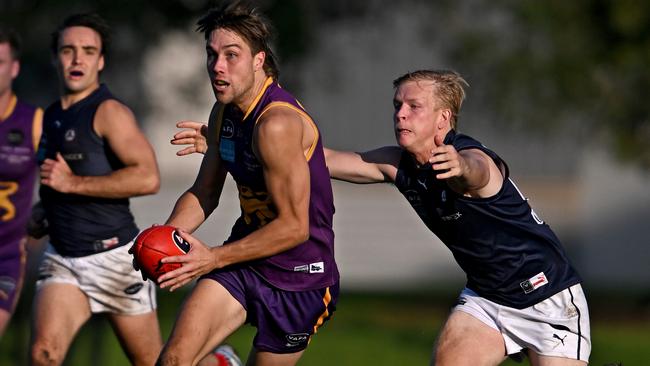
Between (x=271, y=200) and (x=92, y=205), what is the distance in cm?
188

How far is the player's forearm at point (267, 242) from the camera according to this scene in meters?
6.24

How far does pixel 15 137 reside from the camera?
8.62 m

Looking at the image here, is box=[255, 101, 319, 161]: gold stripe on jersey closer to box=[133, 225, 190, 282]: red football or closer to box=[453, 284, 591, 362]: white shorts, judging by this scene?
box=[133, 225, 190, 282]: red football

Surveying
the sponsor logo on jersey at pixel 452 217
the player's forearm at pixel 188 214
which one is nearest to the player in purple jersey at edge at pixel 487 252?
the sponsor logo on jersey at pixel 452 217

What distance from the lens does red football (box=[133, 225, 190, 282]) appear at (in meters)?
6.05

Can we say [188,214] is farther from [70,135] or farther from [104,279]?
[70,135]

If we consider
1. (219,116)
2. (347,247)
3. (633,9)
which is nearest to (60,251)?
(219,116)

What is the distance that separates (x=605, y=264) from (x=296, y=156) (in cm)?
2444

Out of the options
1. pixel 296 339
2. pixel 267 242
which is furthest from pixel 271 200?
pixel 296 339

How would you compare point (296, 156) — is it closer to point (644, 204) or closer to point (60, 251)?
point (60, 251)

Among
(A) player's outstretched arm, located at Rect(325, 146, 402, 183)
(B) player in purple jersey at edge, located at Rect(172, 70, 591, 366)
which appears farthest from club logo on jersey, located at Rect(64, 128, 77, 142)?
(A) player's outstretched arm, located at Rect(325, 146, 402, 183)

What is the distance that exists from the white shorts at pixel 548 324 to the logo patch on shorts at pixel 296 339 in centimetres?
96

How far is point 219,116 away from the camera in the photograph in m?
6.77

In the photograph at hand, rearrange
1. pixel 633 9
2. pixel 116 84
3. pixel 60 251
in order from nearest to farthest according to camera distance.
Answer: pixel 60 251 < pixel 633 9 < pixel 116 84
